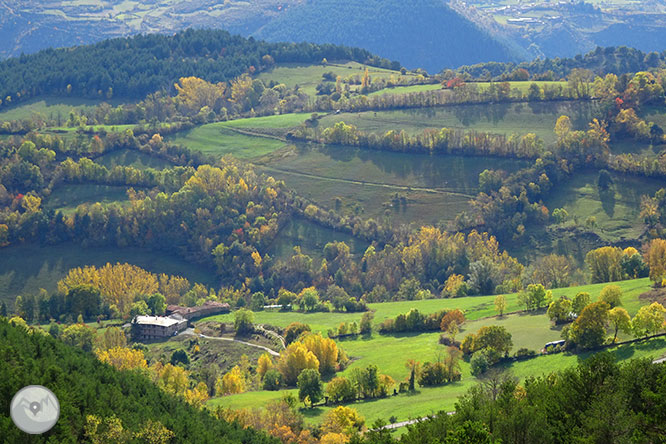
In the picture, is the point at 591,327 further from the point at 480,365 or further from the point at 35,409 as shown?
the point at 35,409

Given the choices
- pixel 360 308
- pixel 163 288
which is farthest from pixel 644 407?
pixel 163 288

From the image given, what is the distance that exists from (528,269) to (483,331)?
61313 millimetres

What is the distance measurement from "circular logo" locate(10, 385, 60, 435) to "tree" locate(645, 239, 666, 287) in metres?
91.8

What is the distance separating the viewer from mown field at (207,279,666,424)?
4405 inches

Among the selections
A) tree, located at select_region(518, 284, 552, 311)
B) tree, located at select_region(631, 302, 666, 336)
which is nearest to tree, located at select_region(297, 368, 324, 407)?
tree, located at select_region(518, 284, 552, 311)

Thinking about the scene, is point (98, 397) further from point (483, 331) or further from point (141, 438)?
point (483, 331)

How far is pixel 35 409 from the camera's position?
3381 inches

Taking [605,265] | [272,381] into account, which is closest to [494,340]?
[272,381]

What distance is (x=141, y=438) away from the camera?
3383 inches

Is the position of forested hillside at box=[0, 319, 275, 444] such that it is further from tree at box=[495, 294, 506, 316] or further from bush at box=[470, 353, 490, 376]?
tree at box=[495, 294, 506, 316]

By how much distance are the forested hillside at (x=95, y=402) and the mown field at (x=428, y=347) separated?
14.8 meters

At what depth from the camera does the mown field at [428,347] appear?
112 meters

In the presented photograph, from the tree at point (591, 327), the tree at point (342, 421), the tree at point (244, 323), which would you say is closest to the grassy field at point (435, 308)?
the tree at point (244, 323)

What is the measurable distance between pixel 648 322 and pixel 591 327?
23.6 ft
